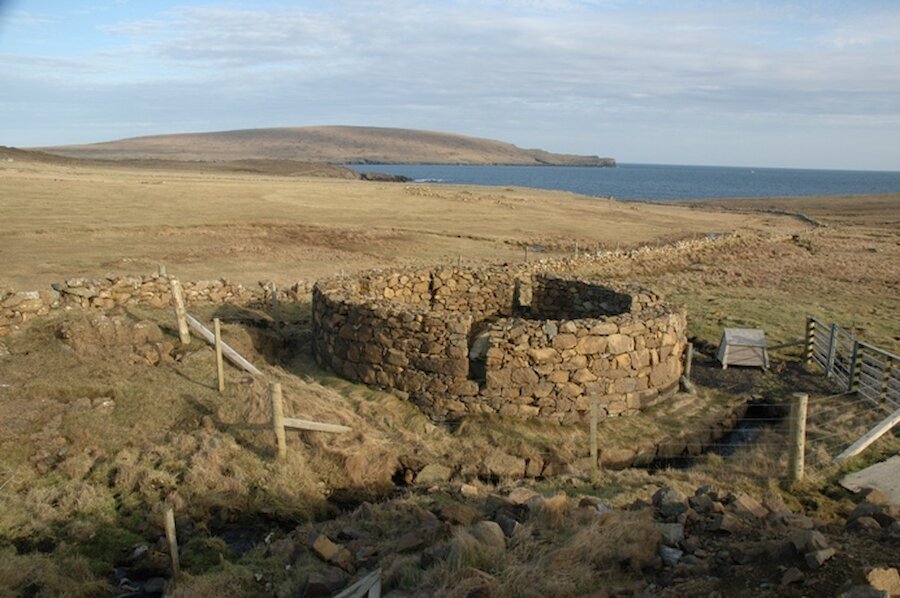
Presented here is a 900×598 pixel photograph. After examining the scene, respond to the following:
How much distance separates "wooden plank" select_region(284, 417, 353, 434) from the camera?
10.4m

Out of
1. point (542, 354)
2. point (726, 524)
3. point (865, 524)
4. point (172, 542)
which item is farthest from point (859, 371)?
point (172, 542)

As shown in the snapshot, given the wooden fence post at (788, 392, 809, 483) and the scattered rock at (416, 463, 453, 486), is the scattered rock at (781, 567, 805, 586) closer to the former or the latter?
the wooden fence post at (788, 392, 809, 483)

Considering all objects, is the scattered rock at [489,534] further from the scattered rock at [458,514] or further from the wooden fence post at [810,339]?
the wooden fence post at [810,339]

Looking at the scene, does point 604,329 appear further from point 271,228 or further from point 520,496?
point 271,228

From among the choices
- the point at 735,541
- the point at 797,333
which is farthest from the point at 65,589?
the point at 797,333

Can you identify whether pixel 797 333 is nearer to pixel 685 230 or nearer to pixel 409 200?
pixel 685 230

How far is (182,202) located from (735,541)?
44.2 meters

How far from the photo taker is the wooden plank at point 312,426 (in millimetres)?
10422

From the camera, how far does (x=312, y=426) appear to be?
1069 cm

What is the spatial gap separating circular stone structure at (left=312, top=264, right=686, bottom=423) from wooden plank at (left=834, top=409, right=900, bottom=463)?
143 inches

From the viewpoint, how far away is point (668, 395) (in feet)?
44.6

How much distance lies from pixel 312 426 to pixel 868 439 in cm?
854

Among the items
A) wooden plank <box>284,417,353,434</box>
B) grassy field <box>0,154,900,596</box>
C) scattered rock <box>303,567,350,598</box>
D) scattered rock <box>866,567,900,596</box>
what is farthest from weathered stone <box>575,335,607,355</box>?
scattered rock <box>866,567,900,596</box>

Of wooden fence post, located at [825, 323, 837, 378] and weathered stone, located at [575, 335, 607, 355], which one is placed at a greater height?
weathered stone, located at [575, 335, 607, 355]
